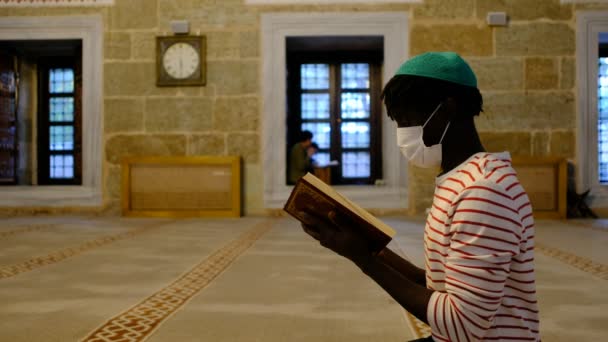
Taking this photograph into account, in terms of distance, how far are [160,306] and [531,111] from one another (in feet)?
18.0

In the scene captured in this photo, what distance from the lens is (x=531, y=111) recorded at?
251 inches

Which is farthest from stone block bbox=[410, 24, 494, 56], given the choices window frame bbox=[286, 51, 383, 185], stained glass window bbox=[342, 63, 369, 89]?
stained glass window bbox=[342, 63, 369, 89]

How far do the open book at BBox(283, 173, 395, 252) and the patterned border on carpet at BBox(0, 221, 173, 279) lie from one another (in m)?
2.56

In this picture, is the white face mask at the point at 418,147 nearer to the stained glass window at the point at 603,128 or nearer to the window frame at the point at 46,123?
the stained glass window at the point at 603,128

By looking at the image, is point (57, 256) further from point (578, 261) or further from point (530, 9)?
point (530, 9)

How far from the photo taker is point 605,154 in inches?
299

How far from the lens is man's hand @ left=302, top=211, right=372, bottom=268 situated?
973mm

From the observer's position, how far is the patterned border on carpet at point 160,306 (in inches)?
74.2

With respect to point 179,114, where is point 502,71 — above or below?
above

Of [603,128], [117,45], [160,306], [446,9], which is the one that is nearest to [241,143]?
[117,45]

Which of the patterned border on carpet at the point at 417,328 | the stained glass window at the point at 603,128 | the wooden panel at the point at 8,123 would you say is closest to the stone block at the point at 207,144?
the wooden panel at the point at 8,123

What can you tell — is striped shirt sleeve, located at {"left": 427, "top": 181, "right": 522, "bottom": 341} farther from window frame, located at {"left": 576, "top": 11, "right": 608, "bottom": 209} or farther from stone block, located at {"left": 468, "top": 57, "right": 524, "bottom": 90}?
window frame, located at {"left": 576, "top": 11, "right": 608, "bottom": 209}

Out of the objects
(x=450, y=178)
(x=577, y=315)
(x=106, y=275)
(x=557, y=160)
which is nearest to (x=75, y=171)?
(x=106, y=275)

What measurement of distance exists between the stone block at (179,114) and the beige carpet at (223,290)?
225 cm
